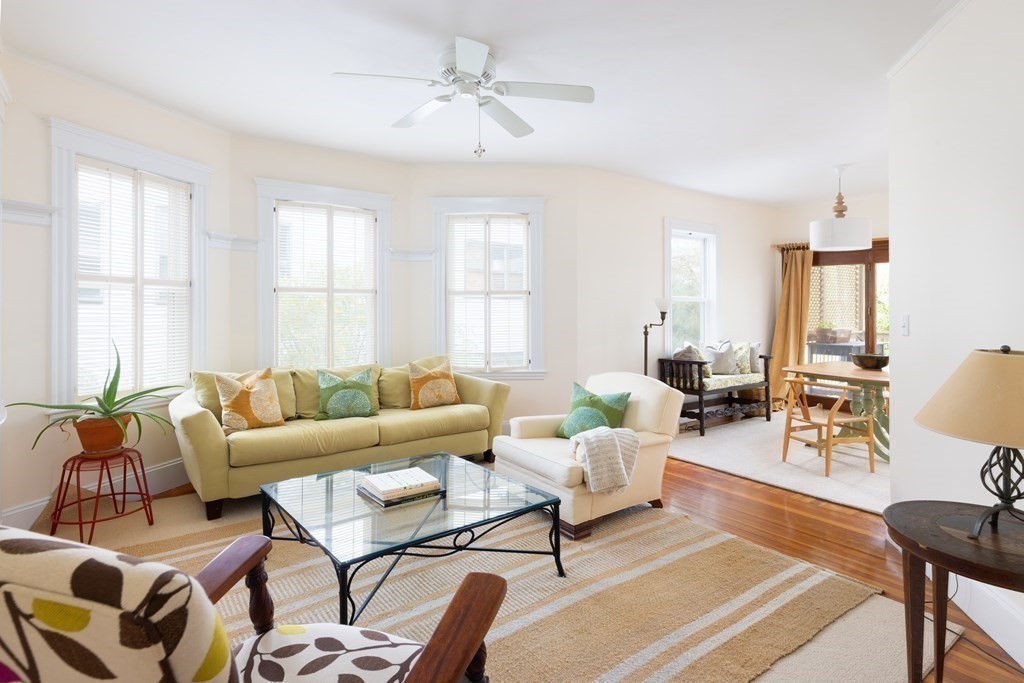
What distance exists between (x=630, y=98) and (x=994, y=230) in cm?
219

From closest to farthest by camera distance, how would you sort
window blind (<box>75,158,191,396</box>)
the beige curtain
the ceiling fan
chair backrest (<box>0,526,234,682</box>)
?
chair backrest (<box>0,526,234,682</box>) < the ceiling fan < window blind (<box>75,158,191,396</box>) < the beige curtain

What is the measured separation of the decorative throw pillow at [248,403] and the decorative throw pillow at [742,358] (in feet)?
16.2

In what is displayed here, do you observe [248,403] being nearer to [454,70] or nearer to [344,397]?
[344,397]

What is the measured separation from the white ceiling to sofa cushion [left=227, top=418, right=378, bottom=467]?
7.25 ft

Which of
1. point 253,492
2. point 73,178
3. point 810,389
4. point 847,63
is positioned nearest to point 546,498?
point 253,492

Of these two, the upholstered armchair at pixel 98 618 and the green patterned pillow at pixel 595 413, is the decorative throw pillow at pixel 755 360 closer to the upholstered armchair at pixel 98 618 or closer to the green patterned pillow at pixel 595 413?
the green patterned pillow at pixel 595 413

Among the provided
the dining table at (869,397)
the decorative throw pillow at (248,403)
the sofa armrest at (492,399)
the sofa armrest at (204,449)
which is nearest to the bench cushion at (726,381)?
the dining table at (869,397)

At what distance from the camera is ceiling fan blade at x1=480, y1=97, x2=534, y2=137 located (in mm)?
2977

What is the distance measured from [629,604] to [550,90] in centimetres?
254

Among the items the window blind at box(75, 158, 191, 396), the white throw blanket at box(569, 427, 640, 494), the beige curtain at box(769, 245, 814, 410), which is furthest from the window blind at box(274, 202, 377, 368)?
the beige curtain at box(769, 245, 814, 410)

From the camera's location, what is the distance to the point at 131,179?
3568 mm

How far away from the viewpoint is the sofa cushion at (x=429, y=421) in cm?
381

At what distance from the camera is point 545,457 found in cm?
307

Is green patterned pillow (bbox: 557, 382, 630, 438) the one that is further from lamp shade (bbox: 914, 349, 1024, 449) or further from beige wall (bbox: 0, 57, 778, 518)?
lamp shade (bbox: 914, 349, 1024, 449)
